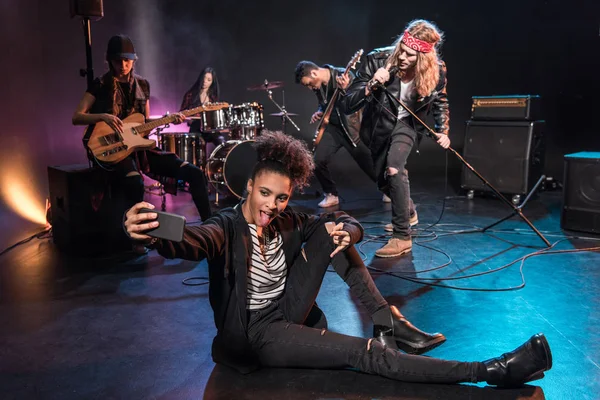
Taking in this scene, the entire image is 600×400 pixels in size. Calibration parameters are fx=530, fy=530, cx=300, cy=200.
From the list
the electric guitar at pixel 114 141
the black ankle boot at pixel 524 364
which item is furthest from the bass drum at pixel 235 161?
the black ankle boot at pixel 524 364

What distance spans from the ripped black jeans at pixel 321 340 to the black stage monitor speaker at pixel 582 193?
3.26m

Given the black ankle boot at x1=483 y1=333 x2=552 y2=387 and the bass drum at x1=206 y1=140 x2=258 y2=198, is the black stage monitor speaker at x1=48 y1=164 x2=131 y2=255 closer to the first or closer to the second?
the bass drum at x1=206 y1=140 x2=258 y2=198

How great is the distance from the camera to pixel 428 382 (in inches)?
84.9

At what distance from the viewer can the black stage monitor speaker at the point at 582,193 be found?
482 cm

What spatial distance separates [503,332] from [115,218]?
3199 mm

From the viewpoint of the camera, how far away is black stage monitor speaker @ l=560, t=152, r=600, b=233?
4.82 m

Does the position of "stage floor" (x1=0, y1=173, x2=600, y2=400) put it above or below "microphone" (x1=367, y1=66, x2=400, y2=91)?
below

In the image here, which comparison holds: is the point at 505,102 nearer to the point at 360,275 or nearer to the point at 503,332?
the point at 503,332

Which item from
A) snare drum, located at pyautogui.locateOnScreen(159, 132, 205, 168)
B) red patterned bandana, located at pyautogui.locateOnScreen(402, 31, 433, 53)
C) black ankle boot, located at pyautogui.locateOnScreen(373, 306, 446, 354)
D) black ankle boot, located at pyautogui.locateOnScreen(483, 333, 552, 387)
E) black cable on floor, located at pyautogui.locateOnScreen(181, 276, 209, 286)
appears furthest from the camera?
snare drum, located at pyautogui.locateOnScreen(159, 132, 205, 168)

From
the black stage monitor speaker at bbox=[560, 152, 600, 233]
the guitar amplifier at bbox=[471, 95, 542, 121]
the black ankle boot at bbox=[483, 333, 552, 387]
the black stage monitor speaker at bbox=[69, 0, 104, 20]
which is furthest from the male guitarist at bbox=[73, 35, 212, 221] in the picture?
the guitar amplifier at bbox=[471, 95, 542, 121]

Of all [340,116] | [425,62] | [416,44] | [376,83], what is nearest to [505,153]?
[340,116]

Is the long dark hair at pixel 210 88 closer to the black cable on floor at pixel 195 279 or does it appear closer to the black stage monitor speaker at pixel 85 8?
the black stage monitor speaker at pixel 85 8

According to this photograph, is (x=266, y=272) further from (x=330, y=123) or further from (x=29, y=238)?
(x=330, y=123)

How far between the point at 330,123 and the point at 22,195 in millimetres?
3186
